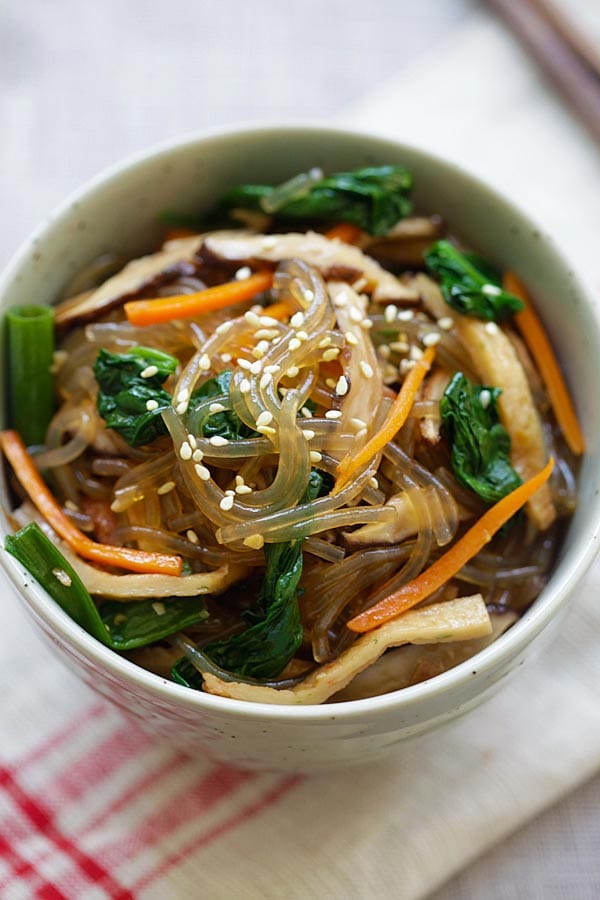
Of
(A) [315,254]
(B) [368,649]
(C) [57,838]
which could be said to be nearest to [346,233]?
(A) [315,254]

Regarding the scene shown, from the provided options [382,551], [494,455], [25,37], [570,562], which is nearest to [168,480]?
[382,551]

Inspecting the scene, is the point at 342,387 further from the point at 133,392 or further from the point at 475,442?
the point at 133,392

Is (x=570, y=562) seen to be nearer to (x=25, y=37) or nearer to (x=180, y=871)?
(x=180, y=871)

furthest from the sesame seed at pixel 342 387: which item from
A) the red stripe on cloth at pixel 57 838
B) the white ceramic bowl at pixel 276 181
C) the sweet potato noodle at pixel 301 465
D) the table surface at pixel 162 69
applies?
the table surface at pixel 162 69

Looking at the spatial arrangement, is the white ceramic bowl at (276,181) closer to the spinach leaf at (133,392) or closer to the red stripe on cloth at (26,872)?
the spinach leaf at (133,392)

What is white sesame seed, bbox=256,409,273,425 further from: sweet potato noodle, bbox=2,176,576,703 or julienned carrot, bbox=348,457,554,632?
julienned carrot, bbox=348,457,554,632

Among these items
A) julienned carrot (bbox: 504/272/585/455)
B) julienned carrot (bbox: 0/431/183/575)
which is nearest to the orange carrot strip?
julienned carrot (bbox: 504/272/585/455)
